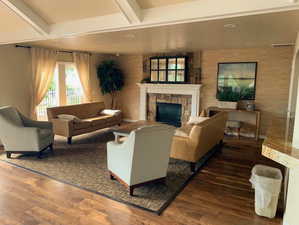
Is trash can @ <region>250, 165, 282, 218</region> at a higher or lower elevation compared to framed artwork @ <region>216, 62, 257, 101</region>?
lower

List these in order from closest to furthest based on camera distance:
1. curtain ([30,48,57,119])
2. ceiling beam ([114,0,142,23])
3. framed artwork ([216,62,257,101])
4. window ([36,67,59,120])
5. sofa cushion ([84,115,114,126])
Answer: ceiling beam ([114,0,142,23]), curtain ([30,48,57,119]), sofa cushion ([84,115,114,126]), framed artwork ([216,62,257,101]), window ([36,67,59,120])

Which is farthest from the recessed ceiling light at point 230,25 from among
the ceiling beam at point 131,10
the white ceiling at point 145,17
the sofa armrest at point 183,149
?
the sofa armrest at point 183,149

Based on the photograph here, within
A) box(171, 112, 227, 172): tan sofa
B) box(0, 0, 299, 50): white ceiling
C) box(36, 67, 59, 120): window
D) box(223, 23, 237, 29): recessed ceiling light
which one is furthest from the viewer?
box(36, 67, 59, 120): window

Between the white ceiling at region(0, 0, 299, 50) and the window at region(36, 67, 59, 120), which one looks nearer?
the white ceiling at region(0, 0, 299, 50)

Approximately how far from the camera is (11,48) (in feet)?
16.8

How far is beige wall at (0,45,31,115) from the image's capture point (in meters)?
5.03

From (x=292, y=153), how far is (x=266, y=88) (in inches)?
167

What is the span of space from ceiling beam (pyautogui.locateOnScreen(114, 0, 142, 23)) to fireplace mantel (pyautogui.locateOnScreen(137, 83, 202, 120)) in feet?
12.8

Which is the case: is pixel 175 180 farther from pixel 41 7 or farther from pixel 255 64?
pixel 255 64

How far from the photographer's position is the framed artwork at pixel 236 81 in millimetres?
5848

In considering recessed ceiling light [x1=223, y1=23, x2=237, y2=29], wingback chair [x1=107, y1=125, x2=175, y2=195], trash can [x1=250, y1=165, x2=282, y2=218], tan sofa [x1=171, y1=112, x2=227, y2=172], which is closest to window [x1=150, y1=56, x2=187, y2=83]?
tan sofa [x1=171, y1=112, x2=227, y2=172]

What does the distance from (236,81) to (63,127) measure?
457 centimetres

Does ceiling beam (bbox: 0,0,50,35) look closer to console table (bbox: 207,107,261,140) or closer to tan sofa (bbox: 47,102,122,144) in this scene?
tan sofa (bbox: 47,102,122,144)

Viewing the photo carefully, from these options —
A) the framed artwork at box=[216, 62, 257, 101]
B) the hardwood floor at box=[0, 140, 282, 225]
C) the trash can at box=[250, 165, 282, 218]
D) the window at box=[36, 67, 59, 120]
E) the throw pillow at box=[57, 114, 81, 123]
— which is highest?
the framed artwork at box=[216, 62, 257, 101]
